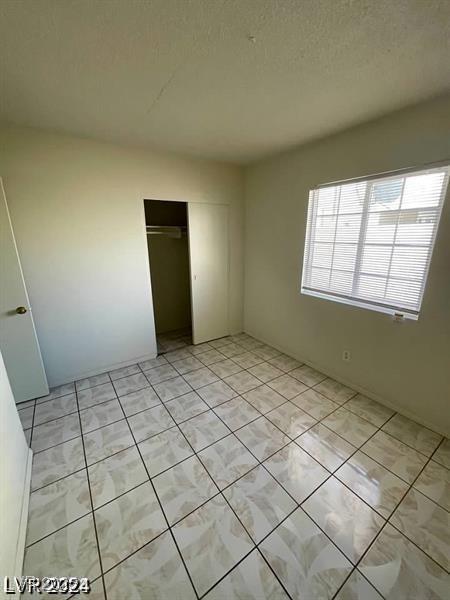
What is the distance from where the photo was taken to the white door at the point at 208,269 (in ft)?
10.1

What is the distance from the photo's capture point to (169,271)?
3820 millimetres

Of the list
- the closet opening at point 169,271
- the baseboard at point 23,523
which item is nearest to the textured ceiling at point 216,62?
the closet opening at point 169,271

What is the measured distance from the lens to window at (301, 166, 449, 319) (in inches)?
71.2

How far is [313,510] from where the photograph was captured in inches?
53.5

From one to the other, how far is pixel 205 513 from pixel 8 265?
2.36m

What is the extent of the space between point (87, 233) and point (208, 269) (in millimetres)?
1490

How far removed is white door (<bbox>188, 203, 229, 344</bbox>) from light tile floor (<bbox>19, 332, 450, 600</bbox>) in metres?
1.22

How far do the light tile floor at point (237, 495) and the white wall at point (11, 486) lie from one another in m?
0.07

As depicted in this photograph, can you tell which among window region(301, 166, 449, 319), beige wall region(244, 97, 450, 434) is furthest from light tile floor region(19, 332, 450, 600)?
window region(301, 166, 449, 319)

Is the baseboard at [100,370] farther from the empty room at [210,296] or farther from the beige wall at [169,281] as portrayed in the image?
the beige wall at [169,281]

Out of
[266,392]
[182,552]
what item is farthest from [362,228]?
[182,552]

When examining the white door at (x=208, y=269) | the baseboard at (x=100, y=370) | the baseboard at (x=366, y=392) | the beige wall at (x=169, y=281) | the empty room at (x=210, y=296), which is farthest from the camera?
the beige wall at (x=169, y=281)

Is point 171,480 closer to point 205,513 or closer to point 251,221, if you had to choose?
point 205,513

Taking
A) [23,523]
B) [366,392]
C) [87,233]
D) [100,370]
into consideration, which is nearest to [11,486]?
[23,523]
